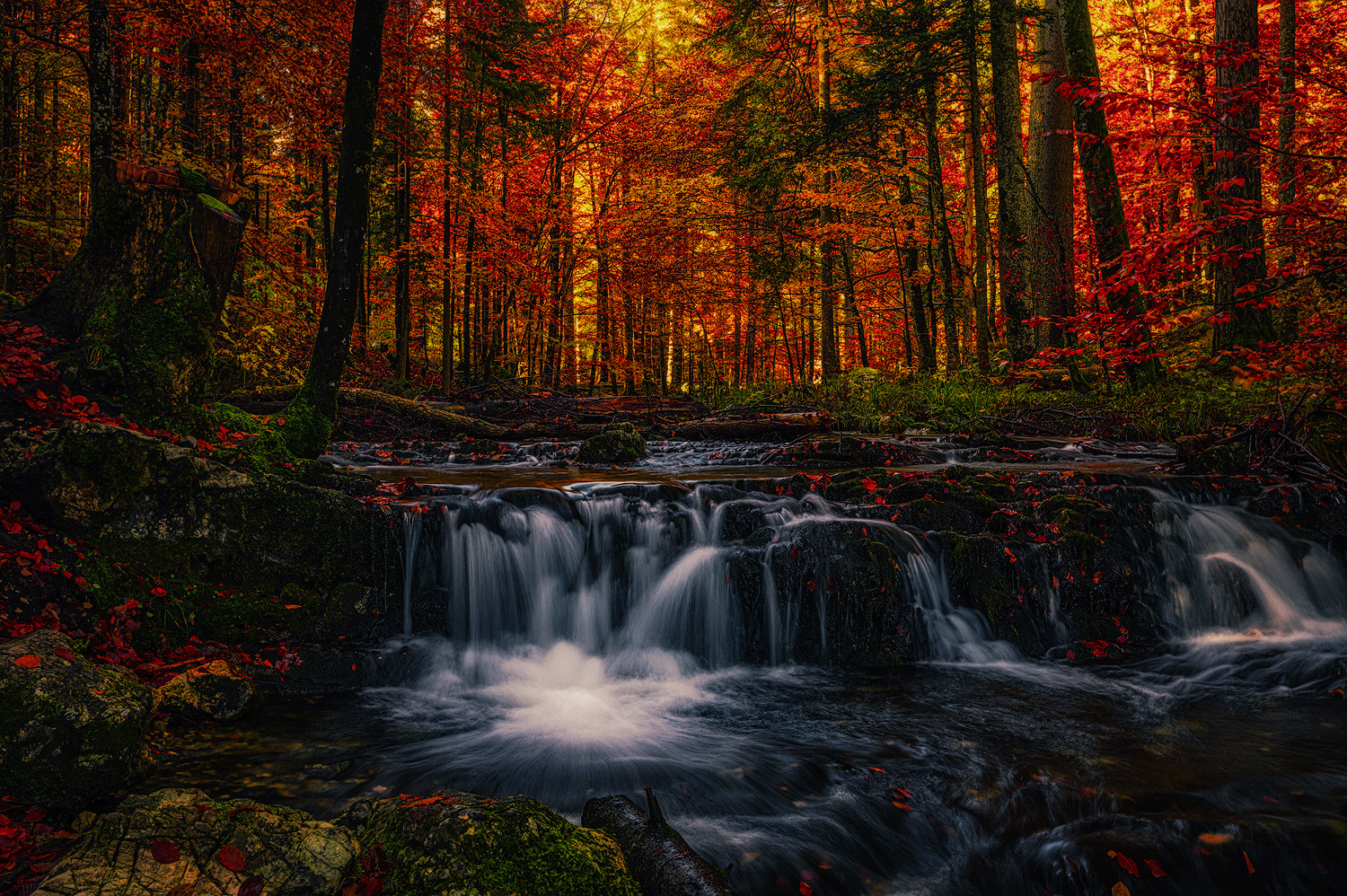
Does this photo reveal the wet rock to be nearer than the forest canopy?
Yes

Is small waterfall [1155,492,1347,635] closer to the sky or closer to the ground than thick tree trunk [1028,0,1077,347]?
closer to the ground

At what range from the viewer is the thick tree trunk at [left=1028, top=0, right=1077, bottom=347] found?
42.0 feet

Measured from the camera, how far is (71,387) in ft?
16.6


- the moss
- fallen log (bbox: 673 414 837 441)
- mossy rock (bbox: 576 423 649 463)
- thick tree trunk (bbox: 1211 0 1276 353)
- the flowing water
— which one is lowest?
the flowing water

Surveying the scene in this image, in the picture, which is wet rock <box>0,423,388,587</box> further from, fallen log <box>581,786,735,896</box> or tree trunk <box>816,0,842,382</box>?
tree trunk <box>816,0,842,382</box>

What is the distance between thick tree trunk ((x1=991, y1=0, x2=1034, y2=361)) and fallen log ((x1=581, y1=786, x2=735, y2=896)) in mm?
13115

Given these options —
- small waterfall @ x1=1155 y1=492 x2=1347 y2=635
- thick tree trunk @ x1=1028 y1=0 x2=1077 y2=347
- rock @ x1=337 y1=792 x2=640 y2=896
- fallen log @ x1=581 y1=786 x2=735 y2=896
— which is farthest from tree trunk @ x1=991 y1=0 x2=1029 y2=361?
rock @ x1=337 y1=792 x2=640 y2=896

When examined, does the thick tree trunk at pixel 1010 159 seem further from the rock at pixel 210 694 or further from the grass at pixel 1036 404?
the rock at pixel 210 694

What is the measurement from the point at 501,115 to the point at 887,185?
11936 millimetres

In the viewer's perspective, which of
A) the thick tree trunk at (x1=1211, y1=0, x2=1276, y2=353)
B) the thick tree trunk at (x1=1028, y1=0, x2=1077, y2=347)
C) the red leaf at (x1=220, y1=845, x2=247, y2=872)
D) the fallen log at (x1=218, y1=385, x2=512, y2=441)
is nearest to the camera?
the red leaf at (x1=220, y1=845, x2=247, y2=872)

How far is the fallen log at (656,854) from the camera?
7.19 ft

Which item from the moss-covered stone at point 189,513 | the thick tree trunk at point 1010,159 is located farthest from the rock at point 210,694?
the thick tree trunk at point 1010,159

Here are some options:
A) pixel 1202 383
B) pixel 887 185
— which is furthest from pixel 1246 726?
pixel 887 185

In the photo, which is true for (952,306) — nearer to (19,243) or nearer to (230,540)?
(230,540)
